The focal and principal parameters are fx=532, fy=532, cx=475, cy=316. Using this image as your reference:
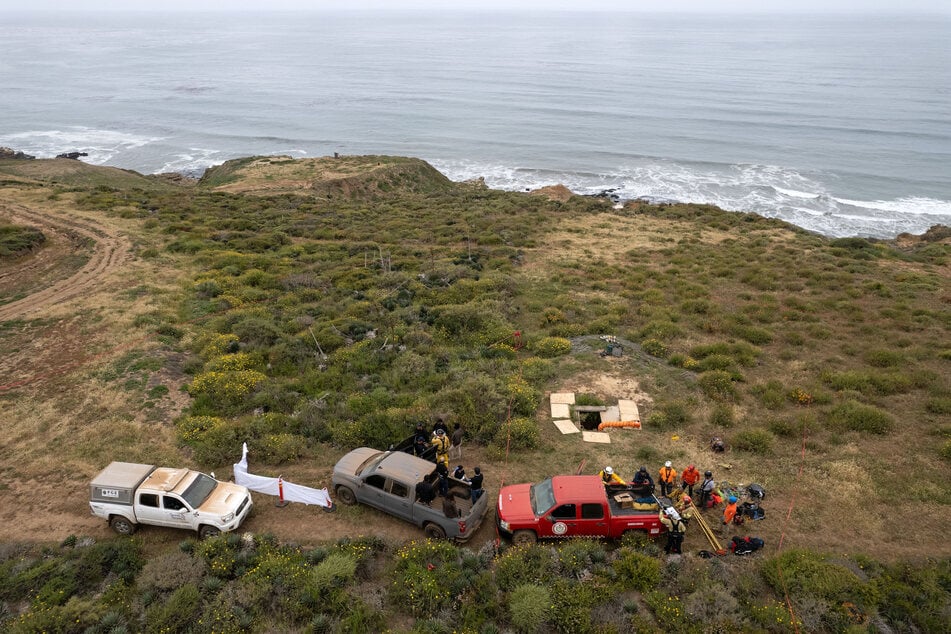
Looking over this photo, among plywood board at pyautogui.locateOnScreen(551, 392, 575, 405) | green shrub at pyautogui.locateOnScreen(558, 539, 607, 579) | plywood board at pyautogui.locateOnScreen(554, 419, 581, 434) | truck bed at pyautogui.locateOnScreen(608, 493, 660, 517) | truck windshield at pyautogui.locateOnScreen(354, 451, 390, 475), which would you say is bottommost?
plywood board at pyautogui.locateOnScreen(554, 419, 581, 434)

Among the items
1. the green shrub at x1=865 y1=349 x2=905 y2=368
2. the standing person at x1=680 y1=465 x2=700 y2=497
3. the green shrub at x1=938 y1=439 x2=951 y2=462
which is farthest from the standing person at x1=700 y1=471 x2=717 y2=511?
the green shrub at x1=865 y1=349 x2=905 y2=368

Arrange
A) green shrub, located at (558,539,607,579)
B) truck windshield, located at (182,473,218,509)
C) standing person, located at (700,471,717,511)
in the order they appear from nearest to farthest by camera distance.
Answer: green shrub, located at (558,539,607,579) → truck windshield, located at (182,473,218,509) → standing person, located at (700,471,717,511)

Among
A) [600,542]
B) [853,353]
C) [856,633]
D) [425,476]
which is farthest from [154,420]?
[853,353]

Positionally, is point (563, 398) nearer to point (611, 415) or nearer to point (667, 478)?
point (611, 415)

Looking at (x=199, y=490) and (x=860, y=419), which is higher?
(x=199, y=490)

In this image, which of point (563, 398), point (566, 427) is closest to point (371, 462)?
point (566, 427)

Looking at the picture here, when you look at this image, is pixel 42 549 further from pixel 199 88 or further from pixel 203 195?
pixel 199 88

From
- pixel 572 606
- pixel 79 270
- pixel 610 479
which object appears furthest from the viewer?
pixel 79 270

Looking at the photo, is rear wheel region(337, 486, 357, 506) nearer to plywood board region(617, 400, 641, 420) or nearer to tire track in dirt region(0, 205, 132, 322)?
plywood board region(617, 400, 641, 420)

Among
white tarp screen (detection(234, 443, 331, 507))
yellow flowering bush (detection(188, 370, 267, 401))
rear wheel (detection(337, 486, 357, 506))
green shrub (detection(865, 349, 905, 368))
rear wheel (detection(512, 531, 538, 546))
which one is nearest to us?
rear wheel (detection(512, 531, 538, 546))
